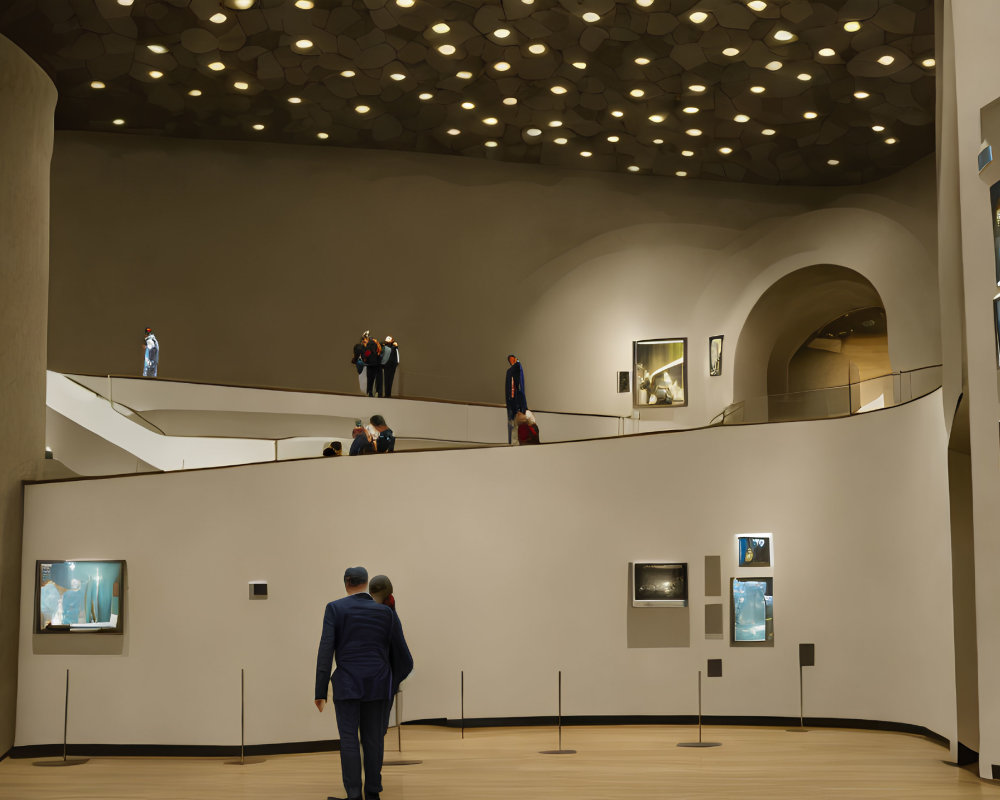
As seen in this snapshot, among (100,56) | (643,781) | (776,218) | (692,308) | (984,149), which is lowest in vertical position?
(643,781)

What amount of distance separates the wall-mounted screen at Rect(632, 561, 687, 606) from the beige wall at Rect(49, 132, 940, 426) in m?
9.24

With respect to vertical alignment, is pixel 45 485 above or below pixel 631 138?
below

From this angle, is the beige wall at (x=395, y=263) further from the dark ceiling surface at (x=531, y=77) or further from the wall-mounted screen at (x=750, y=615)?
the wall-mounted screen at (x=750, y=615)

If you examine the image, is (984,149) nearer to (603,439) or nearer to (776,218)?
(603,439)

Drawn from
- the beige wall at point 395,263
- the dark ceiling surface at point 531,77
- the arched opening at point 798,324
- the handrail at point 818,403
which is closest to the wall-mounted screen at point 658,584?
the handrail at point 818,403

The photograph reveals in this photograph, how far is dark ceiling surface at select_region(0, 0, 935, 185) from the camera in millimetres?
15781

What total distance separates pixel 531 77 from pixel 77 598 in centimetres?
1091

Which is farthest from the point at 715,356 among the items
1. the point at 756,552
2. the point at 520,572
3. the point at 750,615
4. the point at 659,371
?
the point at 520,572

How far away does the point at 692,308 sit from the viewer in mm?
22250

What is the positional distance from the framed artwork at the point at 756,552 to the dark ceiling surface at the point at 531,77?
7178 millimetres

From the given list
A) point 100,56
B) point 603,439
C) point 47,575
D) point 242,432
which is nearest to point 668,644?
point 603,439

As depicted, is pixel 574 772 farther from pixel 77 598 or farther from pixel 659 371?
pixel 659 371

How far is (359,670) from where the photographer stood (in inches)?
292

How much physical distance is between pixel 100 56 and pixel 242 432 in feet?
21.0
